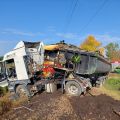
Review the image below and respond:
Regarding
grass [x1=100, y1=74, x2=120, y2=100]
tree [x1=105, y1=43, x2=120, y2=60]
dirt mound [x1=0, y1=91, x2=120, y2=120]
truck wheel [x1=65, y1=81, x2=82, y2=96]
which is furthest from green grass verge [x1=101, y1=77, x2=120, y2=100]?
tree [x1=105, y1=43, x2=120, y2=60]

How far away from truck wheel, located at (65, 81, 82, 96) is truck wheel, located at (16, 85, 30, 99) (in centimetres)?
271

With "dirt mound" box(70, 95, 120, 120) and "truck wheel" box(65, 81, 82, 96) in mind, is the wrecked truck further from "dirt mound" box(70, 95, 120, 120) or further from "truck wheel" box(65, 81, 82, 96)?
"dirt mound" box(70, 95, 120, 120)

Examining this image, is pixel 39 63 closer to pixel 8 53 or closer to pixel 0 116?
pixel 8 53

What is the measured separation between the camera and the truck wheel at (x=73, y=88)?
48.1ft

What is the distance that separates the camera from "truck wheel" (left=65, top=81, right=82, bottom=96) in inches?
577

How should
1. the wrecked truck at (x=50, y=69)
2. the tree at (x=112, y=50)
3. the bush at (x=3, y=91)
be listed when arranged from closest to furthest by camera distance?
1. the wrecked truck at (x=50, y=69)
2. the bush at (x=3, y=91)
3. the tree at (x=112, y=50)

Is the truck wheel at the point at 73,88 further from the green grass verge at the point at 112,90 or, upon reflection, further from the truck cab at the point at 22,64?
the truck cab at the point at 22,64

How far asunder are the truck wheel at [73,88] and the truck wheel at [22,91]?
271 centimetres

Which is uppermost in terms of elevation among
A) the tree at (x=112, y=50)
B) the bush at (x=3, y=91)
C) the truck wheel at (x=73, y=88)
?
the tree at (x=112, y=50)

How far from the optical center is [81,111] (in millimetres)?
10445

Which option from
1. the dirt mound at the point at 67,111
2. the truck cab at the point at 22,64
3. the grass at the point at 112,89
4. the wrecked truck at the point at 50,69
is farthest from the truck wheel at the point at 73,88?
the truck cab at the point at 22,64

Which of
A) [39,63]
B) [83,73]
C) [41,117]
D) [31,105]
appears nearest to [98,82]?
[83,73]

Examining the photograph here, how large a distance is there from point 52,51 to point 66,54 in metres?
1.32

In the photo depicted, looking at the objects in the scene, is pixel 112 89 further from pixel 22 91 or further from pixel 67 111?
pixel 67 111
